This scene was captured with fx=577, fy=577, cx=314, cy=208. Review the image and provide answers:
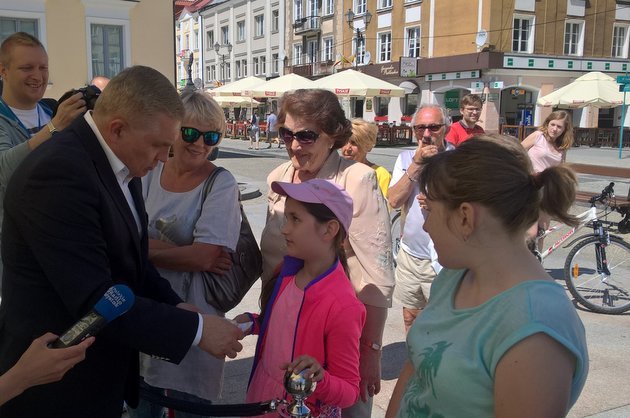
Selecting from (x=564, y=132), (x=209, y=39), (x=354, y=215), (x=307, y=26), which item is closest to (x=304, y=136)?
(x=354, y=215)

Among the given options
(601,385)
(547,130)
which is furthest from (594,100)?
(601,385)

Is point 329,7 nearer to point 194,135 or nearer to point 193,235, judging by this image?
point 194,135

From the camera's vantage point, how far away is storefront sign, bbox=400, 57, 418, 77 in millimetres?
35656

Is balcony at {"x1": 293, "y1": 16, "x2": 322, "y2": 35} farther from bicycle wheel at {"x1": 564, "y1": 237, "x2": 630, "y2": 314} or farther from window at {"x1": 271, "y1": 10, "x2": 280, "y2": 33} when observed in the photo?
bicycle wheel at {"x1": 564, "y1": 237, "x2": 630, "y2": 314}

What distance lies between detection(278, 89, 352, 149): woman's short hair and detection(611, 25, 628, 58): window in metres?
38.5

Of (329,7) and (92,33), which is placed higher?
(329,7)

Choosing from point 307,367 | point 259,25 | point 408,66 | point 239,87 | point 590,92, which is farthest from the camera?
point 259,25

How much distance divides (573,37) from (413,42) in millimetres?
9473

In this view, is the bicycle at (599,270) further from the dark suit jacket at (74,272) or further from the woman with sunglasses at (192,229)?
the dark suit jacket at (74,272)

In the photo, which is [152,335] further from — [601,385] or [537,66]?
[537,66]

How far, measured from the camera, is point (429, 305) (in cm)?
180

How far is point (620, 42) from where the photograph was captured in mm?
35969

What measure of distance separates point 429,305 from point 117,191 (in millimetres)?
1054

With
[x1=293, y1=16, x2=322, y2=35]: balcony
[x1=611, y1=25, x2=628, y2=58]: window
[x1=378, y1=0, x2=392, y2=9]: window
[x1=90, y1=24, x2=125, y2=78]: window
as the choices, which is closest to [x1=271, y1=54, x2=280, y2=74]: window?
[x1=293, y1=16, x2=322, y2=35]: balcony
